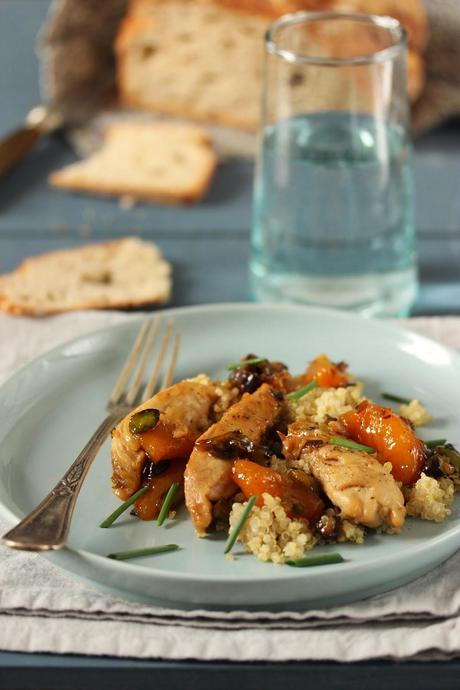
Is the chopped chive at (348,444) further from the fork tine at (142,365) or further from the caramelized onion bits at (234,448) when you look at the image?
the fork tine at (142,365)

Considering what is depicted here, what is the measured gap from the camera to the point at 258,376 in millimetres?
2068

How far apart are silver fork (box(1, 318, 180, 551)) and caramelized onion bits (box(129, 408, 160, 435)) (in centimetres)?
12

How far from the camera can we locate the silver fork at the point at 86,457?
5.13 ft

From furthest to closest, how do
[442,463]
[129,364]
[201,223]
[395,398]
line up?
[201,223] → [129,364] → [395,398] → [442,463]

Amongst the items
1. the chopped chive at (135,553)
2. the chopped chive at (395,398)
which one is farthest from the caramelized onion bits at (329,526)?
the chopped chive at (395,398)

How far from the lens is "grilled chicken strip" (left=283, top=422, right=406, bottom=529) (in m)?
1.63

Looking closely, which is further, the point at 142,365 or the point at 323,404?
the point at 142,365

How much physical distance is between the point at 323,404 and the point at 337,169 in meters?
0.90

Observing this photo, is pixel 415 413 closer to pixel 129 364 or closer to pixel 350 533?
pixel 350 533

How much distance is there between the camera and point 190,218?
3.49 metres

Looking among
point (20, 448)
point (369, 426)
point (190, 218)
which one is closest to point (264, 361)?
point (369, 426)

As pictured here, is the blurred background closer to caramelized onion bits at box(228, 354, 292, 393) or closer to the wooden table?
the wooden table

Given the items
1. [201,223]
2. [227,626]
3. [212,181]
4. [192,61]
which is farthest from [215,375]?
[192,61]

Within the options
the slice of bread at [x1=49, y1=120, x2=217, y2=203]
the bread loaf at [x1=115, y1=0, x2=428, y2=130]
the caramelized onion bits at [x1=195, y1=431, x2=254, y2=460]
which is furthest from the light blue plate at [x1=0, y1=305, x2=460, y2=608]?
the bread loaf at [x1=115, y1=0, x2=428, y2=130]
